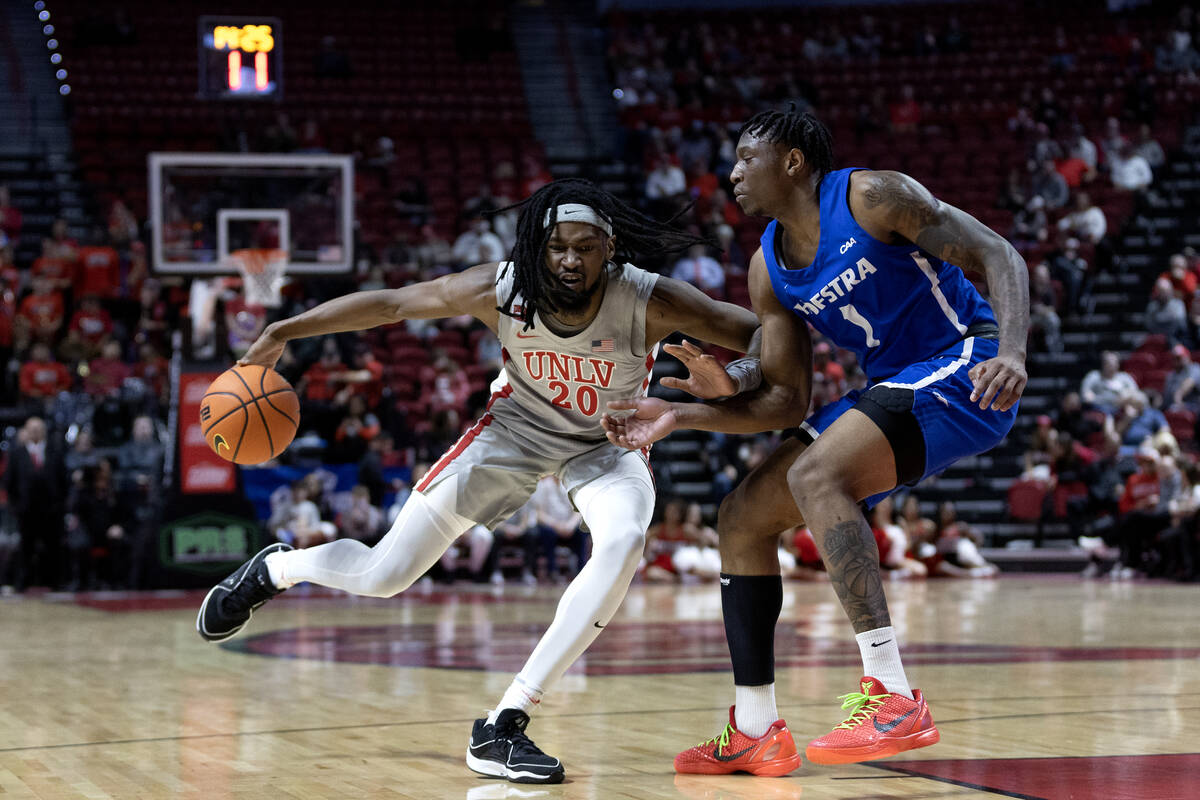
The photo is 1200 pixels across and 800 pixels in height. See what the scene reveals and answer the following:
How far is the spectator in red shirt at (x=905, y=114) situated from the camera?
20297 millimetres

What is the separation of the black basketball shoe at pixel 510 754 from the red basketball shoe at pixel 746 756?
407 millimetres

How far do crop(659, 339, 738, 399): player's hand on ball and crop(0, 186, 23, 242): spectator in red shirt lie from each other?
13.7 m

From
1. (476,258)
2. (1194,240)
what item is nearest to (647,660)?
(476,258)

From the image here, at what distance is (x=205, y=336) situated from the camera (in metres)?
12.9

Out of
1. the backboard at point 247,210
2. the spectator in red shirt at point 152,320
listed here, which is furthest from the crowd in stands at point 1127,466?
the spectator in red shirt at point 152,320

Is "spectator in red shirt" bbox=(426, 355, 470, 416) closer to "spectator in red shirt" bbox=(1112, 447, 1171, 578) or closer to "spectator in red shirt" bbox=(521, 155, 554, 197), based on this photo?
"spectator in red shirt" bbox=(521, 155, 554, 197)

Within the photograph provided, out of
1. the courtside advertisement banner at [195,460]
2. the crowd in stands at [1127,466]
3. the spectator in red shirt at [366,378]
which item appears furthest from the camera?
the spectator in red shirt at [366,378]

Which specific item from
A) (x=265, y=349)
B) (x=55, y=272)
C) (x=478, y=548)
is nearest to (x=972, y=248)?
(x=265, y=349)

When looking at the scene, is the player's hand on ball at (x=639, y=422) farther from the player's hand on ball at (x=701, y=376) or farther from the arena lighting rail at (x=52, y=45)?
the arena lighting rail at (x=52, y=45)

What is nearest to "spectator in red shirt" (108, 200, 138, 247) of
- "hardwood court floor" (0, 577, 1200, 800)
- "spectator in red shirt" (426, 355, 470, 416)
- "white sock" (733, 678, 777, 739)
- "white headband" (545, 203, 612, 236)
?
"spectator in red shirt" (426, 355, 470, 416)

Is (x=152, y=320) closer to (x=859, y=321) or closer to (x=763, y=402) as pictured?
(x=763, y=402)

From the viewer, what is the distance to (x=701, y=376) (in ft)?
13.8

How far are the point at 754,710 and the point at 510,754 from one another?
2.41ft

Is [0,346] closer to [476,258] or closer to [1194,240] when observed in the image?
[476,258]
